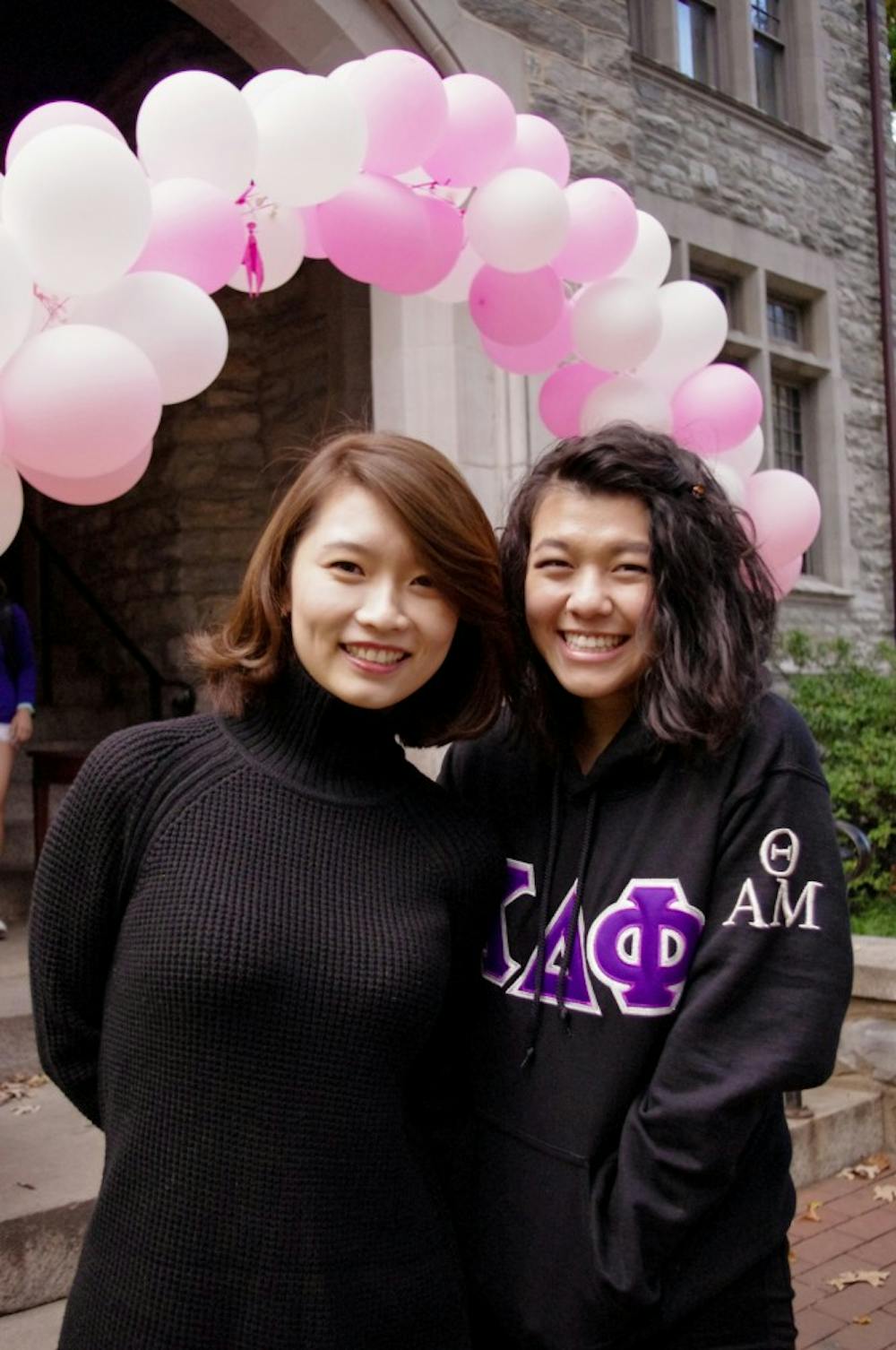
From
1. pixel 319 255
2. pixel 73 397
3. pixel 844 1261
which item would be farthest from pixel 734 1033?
pixel 844 1261

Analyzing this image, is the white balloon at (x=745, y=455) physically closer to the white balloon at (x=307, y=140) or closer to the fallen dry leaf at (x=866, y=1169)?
the white balloon at (x=307, y=140)

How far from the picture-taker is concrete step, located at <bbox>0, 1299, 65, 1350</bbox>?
255 cm

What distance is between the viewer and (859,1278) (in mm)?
3379

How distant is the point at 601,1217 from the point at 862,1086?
11.2 feet

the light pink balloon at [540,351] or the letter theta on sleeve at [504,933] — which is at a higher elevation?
the light pink balloon at [540,351]

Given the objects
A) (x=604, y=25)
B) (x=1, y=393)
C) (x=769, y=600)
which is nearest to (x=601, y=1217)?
(x=769, y=600)

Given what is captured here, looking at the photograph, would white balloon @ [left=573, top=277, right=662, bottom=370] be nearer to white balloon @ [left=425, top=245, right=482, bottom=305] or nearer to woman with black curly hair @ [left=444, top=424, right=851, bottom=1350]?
white balloon @ [left=425, top=245, right=482, bottom=305]

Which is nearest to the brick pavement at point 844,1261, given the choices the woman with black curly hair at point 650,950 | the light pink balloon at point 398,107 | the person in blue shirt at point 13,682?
the woman with black curly hair at point 650,950

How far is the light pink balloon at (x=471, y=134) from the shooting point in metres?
2.84

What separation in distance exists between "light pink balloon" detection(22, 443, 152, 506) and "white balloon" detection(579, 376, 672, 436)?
111cm

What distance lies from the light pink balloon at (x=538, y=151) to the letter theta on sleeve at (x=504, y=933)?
2.00 meters

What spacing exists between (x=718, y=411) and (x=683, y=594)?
1.69m

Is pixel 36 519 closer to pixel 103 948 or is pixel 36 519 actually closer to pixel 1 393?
pixel 1 393

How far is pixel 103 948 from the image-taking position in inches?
59.9
